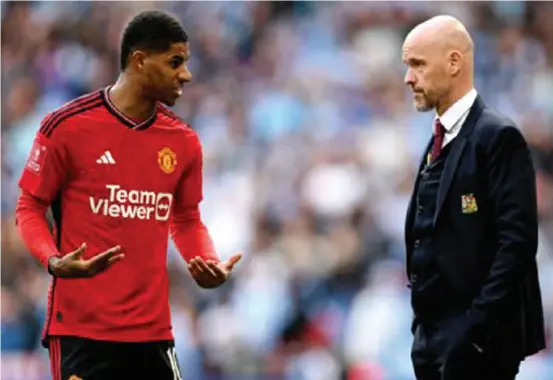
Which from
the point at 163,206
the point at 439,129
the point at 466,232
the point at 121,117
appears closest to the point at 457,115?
the point at 439,129

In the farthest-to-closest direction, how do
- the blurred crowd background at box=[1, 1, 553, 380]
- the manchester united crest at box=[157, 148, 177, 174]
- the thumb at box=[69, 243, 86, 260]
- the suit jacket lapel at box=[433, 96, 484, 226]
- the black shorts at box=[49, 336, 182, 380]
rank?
the blurred crowd background at box=[1, 1, 553, 380]
the manchester united crest at box=[157, 148, 177, 174]
the black shorts at box=[49, 336, 182, 380]
the suit jacket lapel at box=[433, 96, 484, 226]
the thumb at box=[69, 243, 86, 260]

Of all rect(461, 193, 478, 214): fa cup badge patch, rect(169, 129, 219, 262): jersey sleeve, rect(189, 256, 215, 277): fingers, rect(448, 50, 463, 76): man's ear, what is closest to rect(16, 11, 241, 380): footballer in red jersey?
rect(189, 256, 215, 277): fingers

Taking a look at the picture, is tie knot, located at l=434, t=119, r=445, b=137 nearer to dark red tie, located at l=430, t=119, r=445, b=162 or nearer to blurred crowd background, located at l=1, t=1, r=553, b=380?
dark red tie, located at l=430, t=119, r=445, b=162

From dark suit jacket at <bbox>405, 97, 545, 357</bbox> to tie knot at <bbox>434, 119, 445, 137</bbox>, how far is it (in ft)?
0.36

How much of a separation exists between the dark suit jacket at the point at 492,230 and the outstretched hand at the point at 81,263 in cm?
122

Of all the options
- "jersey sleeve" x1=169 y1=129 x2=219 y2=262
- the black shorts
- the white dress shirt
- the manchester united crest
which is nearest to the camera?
the white dress shirt

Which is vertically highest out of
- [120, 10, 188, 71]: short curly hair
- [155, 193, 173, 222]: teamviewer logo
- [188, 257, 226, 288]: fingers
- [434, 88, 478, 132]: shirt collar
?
[120, 10, 188, 71]: short curly hair

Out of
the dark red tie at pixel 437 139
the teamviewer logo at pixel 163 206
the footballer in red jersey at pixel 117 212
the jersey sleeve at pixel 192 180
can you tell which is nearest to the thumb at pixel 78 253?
the footballer in red jersey at pixel 117 212

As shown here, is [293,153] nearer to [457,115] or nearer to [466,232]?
[457,115]

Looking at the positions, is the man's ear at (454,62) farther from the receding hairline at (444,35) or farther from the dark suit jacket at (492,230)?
the dark suit jacket at (492,230)

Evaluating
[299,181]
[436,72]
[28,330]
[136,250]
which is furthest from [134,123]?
[299,181]

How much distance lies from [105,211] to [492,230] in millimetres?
1520

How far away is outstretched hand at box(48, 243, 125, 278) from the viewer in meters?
5.77

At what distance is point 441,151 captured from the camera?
20.0ft
